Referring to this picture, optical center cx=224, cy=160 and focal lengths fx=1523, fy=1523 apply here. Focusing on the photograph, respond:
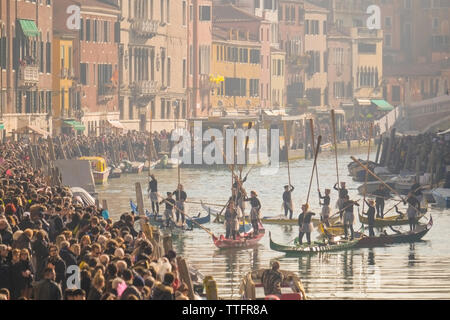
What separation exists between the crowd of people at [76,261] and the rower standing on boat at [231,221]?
45.3ft

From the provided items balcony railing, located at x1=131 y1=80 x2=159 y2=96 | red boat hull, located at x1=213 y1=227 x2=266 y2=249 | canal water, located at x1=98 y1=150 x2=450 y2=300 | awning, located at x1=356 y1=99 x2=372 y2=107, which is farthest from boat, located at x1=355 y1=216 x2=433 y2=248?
awning, located at x1=356 y1=99 x2=372 y2=107

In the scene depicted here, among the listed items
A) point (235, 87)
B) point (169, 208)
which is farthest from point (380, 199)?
point (235, 87)

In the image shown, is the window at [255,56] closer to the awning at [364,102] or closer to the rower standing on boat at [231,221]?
the awning at [364,102]

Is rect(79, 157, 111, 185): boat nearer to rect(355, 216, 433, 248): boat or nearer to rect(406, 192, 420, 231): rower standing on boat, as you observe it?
rect(406, 192, 420, 231): rower standing on boat

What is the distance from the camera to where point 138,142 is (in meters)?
84.3

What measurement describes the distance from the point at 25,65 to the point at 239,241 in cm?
3399

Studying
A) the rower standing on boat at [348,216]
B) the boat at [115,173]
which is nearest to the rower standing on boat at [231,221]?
the rower standing on boat at [348,216]

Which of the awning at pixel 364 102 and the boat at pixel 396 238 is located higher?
the awning at pixel 364 102

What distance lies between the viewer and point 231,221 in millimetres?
42250

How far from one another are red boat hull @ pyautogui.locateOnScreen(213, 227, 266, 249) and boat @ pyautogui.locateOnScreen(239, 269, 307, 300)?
15.0m

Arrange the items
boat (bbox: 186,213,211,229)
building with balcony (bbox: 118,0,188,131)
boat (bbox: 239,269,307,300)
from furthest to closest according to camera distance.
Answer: building with balcony (bbox: 118,0,188,131) → boat (bbox: 186,213,211,229) → boat (bbox: 239,269,307,300)

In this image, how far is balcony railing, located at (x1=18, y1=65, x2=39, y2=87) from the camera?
74.1 m

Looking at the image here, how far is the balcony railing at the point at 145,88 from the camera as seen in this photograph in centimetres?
9912

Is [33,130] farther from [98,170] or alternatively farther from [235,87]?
[235,87]
